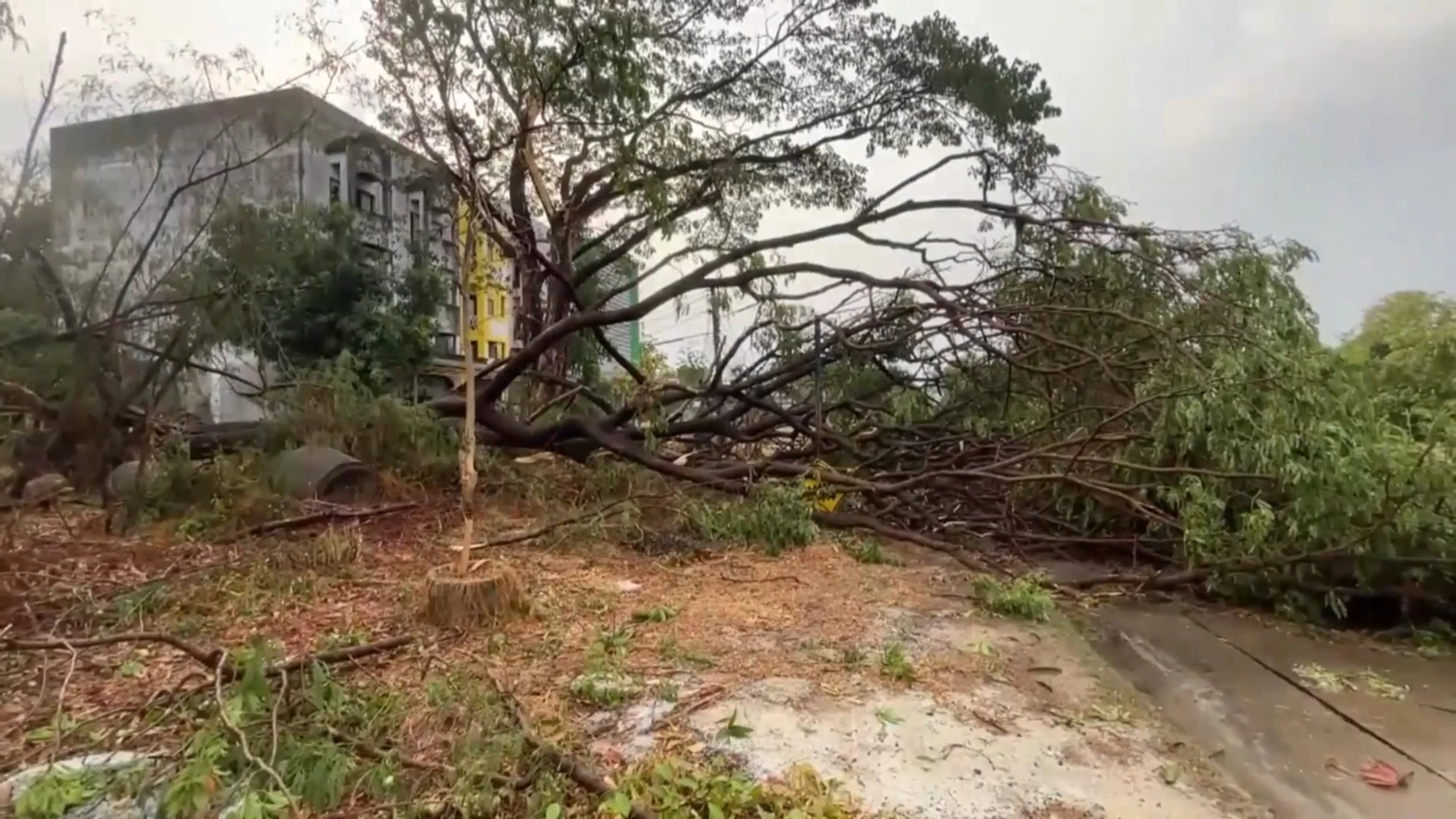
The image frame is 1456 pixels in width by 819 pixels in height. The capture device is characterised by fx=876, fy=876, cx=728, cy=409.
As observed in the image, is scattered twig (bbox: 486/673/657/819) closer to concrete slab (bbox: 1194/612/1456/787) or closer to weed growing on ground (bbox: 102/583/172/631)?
weed growing on ground (bbox: 102/583/172/631)

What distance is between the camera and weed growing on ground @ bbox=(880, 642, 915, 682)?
9.56 feet

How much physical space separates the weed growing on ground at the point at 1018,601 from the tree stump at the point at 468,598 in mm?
2086

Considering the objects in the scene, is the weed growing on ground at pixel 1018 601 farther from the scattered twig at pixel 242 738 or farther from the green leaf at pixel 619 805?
the scattered twig at pixel 242 738

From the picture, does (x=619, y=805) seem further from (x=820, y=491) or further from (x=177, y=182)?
(x=177, y=182)

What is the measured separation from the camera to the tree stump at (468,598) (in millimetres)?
3283

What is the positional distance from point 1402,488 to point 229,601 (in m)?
4.95

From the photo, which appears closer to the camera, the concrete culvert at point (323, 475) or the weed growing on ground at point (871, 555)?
the weed growing on ground at point (871, 555)

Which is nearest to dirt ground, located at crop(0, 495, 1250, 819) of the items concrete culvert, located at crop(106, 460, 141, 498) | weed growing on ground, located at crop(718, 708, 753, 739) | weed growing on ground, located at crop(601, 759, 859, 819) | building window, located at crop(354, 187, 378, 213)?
weed growing on ground, located at crop(718, 708, 753, 739)

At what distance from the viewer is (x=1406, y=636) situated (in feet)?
12.7

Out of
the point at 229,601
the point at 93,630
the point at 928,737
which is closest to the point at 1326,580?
the point at 928,737

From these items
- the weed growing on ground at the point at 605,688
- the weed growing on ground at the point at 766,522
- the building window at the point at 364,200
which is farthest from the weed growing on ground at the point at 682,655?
the building window at the point at 364,200

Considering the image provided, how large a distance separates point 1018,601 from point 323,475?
4039mm

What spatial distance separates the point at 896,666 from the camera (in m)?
2.96

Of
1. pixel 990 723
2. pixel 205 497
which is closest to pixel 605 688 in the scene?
pixel 990 723
